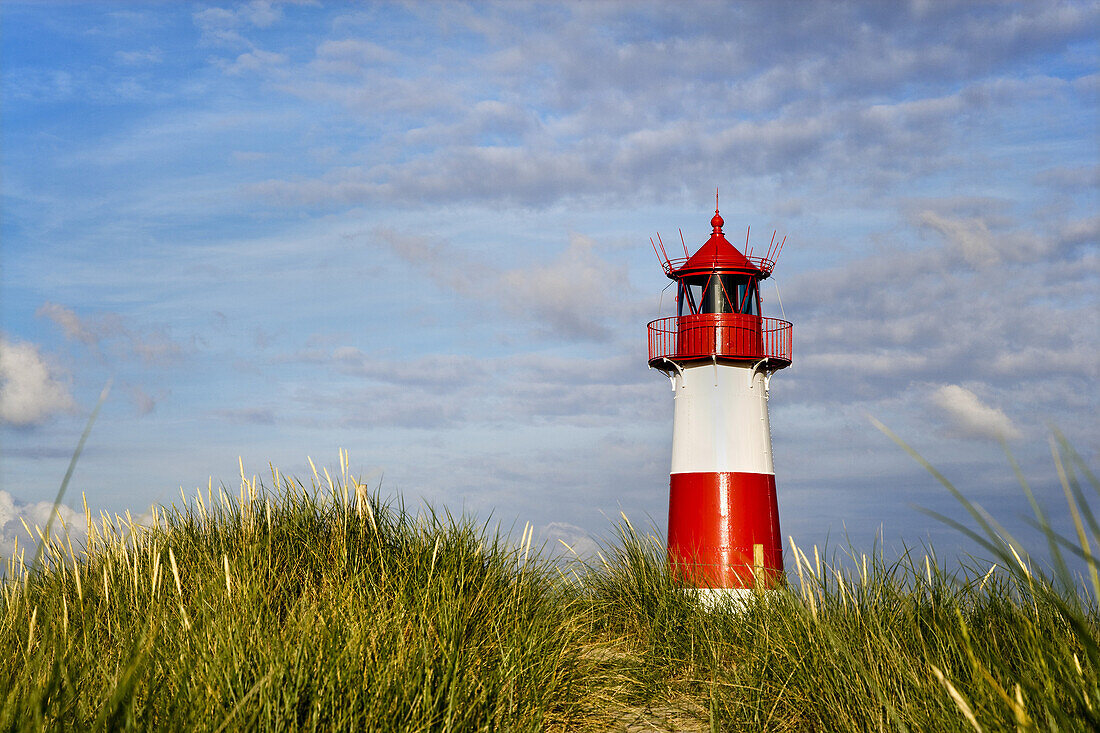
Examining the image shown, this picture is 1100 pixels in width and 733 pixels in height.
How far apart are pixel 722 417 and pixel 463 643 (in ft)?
28.0

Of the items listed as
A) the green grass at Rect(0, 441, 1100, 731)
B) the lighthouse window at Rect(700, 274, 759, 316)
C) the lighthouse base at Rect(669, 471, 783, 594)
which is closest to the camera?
the green grass at Rect(0, 441, 1100, 731)

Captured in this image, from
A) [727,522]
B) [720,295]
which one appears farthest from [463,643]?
[720,295]

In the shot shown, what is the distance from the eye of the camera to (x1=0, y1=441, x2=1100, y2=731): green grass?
4699 mm

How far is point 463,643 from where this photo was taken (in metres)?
6.28

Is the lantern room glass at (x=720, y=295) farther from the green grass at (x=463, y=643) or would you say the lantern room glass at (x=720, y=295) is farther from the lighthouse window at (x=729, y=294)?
the green grass at (x=463, y=643)

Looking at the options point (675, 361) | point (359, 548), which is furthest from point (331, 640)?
point (675, 361)

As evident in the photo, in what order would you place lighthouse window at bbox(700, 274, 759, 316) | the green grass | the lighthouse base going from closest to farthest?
the green grass
the lighthouse base
lighthouse window at bbox(700, 274, 759, 316)

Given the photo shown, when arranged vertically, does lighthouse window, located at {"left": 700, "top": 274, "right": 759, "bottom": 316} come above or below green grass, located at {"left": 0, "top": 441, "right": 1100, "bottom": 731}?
above

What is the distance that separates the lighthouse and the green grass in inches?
137

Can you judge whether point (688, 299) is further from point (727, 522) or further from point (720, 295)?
point (727, 522)

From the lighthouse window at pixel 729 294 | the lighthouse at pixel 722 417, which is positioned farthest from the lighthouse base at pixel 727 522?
the lighthouse window at pixel 729 294

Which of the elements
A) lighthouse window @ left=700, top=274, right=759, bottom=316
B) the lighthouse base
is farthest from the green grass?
lighthouse window @ left=700, top=274, right=759, bottom=316

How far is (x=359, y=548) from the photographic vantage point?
8016 millimetres

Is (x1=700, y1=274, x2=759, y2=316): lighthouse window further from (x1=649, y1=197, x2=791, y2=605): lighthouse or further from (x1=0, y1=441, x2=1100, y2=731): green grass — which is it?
(x1=0, y1=441, x2=1100, y2=731): green grass
